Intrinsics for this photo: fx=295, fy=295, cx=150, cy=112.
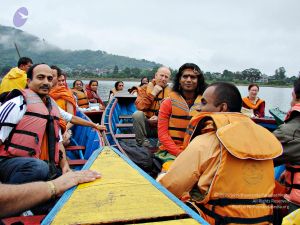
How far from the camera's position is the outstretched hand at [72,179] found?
72.6 inches

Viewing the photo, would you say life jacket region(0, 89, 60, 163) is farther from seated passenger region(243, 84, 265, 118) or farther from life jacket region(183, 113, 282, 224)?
seated passenger region(243, 84, 265, 118)

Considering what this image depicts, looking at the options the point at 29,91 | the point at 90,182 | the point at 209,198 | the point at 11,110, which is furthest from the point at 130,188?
the point at 29,91

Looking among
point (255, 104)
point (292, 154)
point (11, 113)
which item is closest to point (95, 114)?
point (255, 104)

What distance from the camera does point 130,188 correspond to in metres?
1.86

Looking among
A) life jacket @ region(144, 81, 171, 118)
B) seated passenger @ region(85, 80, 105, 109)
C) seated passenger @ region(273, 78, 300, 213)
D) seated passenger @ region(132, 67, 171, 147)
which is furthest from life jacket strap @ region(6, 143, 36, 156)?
seated passenger @ region(85, 80, 105, 109)

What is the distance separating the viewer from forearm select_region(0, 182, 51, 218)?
60.5 inches

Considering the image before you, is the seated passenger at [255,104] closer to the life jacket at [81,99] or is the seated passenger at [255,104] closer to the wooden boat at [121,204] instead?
the life jacket at [81,99]

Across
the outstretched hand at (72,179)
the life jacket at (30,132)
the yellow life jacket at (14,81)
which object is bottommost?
the outstretched hand at (72,179)

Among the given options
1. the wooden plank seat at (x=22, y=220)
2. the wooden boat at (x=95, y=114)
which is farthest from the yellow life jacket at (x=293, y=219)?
the wooden boat at (x=95, y=114)

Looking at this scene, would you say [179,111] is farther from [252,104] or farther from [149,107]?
[252,104]

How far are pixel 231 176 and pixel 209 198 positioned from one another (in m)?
0.19

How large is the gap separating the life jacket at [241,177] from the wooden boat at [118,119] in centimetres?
258

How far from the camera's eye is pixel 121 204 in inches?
63.7

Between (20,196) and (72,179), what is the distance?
39cm
